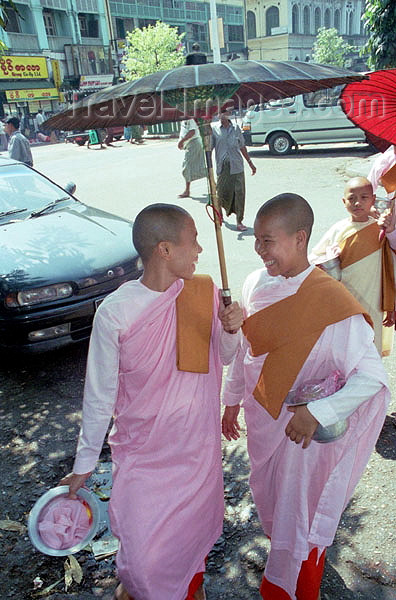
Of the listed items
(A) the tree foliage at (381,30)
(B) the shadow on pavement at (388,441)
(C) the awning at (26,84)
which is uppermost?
(C) the awning at (26,84)

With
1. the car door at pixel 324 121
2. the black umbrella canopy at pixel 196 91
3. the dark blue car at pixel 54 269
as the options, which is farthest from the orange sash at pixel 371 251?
the car door at pixel 324 121

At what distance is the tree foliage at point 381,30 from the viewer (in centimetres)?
742

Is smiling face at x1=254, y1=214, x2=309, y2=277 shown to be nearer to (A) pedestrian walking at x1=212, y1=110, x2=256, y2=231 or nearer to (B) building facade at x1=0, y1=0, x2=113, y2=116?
(A) pedestrian walking at x1=212, y1=110, x2=256, y2=231

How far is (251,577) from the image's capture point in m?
2.42

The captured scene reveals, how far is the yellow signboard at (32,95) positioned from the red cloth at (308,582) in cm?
3842

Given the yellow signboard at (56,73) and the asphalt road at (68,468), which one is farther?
the yellow signboard at (56,73)

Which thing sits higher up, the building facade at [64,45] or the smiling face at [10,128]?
the building facade at [64,45]

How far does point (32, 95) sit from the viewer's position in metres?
36.2

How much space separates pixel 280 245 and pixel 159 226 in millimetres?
487

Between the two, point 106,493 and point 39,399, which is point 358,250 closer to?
point 106,493

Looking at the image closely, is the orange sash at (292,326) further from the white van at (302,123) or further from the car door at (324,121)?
the car door at (324,121)

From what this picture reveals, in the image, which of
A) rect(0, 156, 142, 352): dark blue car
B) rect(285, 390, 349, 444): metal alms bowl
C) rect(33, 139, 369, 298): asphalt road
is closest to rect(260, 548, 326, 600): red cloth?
rect(285, 390, 349, 444): metal alms bowl

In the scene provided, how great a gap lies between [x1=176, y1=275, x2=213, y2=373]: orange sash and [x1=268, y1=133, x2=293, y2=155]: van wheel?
1458 cm

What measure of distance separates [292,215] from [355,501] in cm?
183
